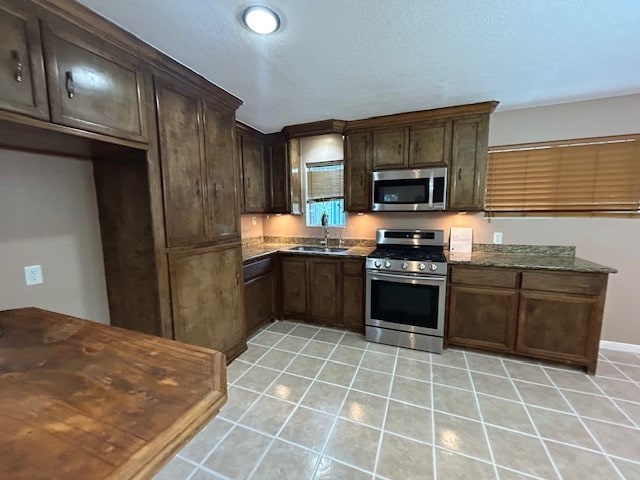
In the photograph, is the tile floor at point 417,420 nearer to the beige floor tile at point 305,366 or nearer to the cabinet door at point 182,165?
the beige floor tile at point 305,366

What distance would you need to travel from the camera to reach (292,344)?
9.62 feet

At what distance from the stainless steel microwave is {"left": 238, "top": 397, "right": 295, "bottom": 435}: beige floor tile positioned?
7.09ft

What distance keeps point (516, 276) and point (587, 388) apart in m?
0.96

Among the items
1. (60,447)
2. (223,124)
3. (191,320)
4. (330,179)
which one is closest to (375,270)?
(330,179)

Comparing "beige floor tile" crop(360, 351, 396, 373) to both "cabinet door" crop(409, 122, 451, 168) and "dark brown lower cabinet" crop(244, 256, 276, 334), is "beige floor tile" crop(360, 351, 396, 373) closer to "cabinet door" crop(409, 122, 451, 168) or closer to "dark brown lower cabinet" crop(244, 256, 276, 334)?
"dark brown lower cabinet" crop(244, 256, 276, 334)

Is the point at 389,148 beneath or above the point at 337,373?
above

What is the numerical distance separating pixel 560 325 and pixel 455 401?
124cm

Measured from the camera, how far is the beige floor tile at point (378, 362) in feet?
8.12

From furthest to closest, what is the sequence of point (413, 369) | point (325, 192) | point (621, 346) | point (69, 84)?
point (325, 192) → point (621, 346) → point (413, 369) → point (69, 84)

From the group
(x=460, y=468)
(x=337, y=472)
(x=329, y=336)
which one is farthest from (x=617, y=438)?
(x=329, y=336)

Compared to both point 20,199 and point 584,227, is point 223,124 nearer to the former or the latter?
point 20,199

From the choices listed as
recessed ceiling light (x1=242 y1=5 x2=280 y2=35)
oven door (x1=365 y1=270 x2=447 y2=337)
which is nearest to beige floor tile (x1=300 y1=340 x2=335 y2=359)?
oven door (x1=365 y1=270 x2=447 y2=337)

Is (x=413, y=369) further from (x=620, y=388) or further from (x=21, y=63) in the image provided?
(x=21, y=63)

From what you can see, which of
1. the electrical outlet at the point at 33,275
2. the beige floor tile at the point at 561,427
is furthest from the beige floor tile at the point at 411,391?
the electrical outlet at the point at 33,275
